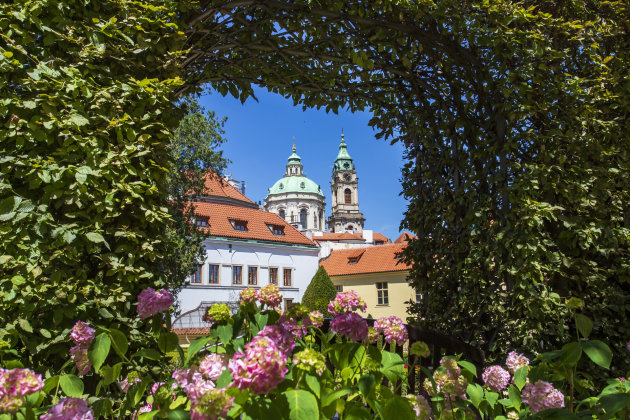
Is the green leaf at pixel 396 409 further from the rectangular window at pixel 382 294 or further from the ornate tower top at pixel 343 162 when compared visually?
the ornate tower top at pixel 343 162

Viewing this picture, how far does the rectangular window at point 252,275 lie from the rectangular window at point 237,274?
21.0 inches

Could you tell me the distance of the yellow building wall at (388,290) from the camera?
27891 mm

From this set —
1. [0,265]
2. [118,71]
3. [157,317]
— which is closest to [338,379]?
[157,317]

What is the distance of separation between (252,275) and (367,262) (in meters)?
8.33

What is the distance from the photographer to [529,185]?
3.15 m

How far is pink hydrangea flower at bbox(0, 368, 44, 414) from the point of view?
1.12 meters

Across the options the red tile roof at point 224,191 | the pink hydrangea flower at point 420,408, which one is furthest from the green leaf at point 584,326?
the red tile roof at point 224,191

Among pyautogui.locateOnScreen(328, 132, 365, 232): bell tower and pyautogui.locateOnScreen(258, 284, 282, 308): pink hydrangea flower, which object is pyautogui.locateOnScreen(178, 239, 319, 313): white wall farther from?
pyautogui.locateOnScreen(328, 132, 365, 232): bell tower

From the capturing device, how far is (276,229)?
30078 mm

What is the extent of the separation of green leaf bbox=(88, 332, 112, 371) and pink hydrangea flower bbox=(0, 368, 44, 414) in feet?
0.59

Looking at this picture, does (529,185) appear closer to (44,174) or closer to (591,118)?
(591,118)

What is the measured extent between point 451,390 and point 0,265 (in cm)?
213

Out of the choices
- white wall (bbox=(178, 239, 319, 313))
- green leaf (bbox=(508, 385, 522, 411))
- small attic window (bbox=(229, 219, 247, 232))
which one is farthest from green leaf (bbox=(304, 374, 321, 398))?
small attic window (bbox=(229, 219, 247, 232))

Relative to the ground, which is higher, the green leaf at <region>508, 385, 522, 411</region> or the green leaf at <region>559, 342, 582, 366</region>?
the green leaf at <region>559, 342, 582, 366</region>
